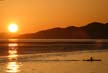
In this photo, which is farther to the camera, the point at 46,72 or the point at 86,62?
the point at 86,62

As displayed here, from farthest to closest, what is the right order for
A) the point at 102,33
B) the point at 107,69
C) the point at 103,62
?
the point at 102,33
the point at 103,62
the point at 107,69

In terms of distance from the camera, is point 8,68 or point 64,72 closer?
point 64,72

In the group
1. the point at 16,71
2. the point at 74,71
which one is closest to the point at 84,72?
the point at 74,71

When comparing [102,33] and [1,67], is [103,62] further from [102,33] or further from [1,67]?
[102,33]

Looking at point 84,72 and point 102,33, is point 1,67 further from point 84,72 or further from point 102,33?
point 102,33

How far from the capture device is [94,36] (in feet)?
652

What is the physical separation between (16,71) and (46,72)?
2.91 metres

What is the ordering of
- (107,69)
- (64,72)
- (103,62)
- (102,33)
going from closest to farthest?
(64,72) → (107,69) → (103,62) → (102,33)

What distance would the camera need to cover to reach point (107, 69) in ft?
131

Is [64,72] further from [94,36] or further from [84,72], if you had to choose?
[94,36]

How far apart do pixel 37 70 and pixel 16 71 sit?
1.99 metres

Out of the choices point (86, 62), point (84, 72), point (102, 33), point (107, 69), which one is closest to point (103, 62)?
point (86, 62)

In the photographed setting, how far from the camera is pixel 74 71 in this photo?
125 ft

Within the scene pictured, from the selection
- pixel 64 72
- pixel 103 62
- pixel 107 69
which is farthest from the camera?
pixel 103 62
